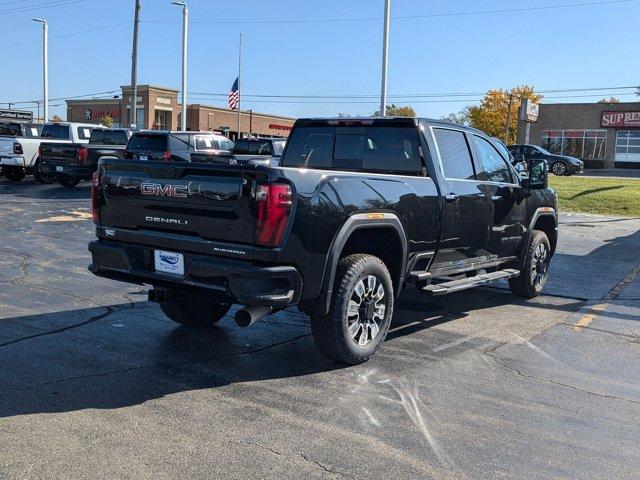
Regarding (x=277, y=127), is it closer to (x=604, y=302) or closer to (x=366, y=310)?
(x=604, y=302)

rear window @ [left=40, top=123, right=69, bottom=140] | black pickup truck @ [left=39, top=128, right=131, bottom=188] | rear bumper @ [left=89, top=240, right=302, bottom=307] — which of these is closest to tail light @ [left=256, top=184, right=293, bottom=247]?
rear bumper @ [left=89, top=240, right=302, bottom=307]

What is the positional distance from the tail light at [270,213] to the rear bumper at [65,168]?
16.6 meters

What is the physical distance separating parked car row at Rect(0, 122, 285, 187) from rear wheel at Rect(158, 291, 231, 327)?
8986mm

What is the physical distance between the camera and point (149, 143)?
1753 centimetres

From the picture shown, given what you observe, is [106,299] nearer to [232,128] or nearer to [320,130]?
[320,130]

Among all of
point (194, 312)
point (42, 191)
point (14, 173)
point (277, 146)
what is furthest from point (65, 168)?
point (194, 312)

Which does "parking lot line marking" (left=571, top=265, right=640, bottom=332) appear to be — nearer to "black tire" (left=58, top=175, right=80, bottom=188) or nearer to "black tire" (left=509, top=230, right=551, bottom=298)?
"black tire" (left=509, top=230, right=551, bottom=298)

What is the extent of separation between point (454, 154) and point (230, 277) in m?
3.05

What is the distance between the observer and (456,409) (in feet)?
14.8

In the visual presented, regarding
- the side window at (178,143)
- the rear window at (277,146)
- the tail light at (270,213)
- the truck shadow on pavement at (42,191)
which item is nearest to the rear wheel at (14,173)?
the truck shadow on pavement at (42,191)

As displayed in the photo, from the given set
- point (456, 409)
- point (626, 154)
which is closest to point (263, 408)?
point (456, 409)

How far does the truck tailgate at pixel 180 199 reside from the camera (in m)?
4.64

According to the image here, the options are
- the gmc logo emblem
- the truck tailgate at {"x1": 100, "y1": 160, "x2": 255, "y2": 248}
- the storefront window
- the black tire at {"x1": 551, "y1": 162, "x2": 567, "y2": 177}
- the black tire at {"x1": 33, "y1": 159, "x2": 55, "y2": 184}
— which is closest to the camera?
the truck tailgate at {"x1": 100, "y1": 160, "x2": 255, "y2": 248}

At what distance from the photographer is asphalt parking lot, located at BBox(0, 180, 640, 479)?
3680 mm
